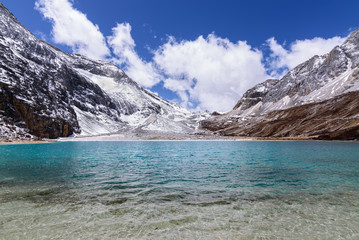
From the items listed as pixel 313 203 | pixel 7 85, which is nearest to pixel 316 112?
pixel 313 203

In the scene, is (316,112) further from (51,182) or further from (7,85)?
(7,85)

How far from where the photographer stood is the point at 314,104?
108 m

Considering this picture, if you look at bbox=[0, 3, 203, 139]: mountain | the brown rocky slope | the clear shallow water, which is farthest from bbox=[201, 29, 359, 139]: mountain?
the clear shallow water

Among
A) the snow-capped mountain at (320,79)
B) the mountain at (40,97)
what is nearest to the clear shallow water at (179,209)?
the mountain at (40,97)

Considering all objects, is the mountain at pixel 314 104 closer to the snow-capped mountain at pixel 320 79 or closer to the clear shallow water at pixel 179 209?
the snow-capped mountain at pixel 320 79

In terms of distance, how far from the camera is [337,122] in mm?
85375

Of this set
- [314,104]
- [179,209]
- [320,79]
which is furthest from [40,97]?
[320,79]

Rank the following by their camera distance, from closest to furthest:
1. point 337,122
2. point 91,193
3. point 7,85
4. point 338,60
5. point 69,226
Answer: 1. point 69,226
2. point 91,193
3. point 337,122
4. point 7,85
5. point 338,60

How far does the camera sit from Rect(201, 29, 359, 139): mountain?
88125 mm

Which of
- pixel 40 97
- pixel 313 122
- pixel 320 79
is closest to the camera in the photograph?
pixel 313 122

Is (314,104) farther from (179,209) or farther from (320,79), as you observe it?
(179,209)

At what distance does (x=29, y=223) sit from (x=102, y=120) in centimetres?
17795

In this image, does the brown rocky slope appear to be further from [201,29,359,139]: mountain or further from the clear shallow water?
the clear shallow water

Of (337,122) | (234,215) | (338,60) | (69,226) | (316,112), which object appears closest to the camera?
(69,226)
